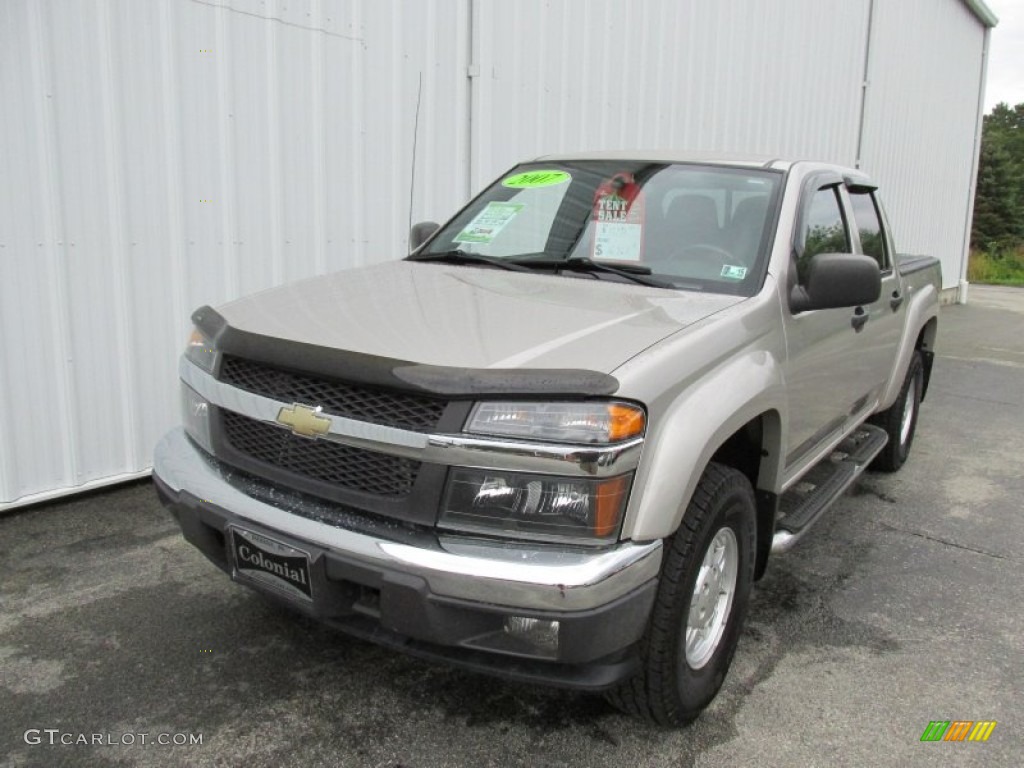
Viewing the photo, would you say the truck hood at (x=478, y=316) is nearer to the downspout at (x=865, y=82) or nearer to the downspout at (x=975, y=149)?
the downspout at (x=865, y=82)

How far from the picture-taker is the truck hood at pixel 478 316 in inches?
86.0

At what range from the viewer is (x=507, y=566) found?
1.96 m

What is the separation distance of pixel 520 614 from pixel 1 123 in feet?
10.7

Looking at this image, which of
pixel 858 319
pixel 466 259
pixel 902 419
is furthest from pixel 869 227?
pixel 466 259

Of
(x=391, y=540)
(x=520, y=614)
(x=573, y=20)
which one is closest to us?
(x=520, y=614)

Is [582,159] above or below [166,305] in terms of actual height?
above

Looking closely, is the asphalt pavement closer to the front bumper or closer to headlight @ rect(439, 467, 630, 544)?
the front bumper

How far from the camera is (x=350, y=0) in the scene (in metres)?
4.90

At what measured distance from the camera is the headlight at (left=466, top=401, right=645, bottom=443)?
6.59ft

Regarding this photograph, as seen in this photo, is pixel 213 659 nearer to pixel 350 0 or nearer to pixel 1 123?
pixel 1 123

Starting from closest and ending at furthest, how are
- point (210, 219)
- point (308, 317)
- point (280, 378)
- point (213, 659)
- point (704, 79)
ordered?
point (280, 378), point (308, 317), point (213, 659), point (210, 219), point (704, 79)

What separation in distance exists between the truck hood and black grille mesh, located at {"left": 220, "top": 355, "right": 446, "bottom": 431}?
0.34 feet

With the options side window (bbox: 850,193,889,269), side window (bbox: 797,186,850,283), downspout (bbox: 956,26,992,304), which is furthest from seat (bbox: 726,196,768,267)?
downspout (bbox: 956,26,992,304)

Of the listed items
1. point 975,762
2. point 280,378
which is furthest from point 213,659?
point 975,762
